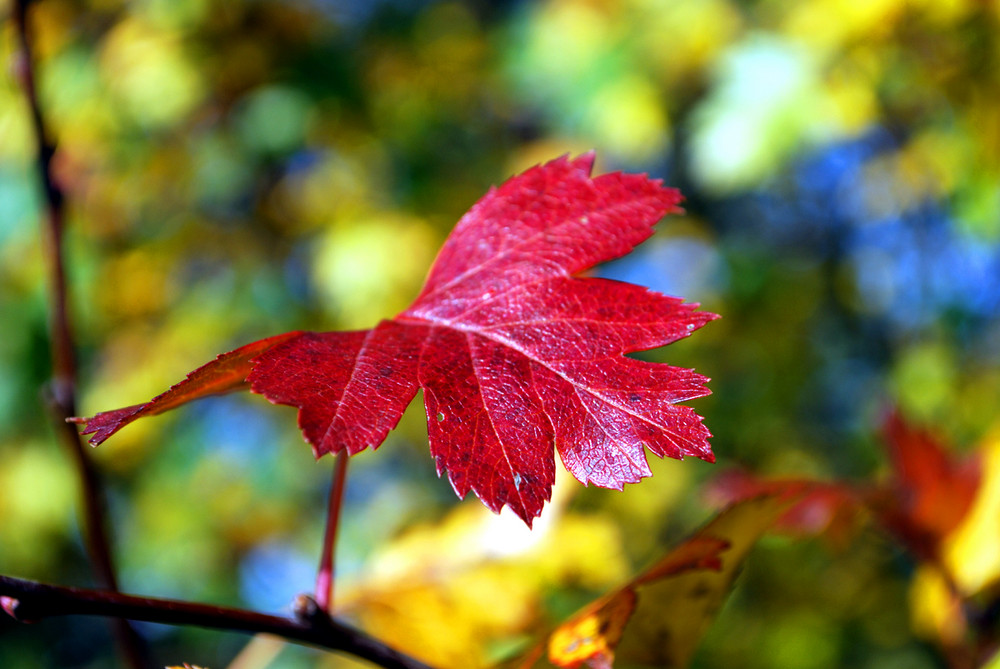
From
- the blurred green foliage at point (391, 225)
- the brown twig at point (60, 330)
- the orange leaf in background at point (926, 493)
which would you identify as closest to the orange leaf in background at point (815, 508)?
the orange leaf in background at point (926, 493)

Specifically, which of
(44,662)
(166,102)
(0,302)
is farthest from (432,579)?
(44,662)

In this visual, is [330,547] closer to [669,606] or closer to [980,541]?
[669,606]

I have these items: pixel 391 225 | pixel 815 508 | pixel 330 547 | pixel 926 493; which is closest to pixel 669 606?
pixel 330 547

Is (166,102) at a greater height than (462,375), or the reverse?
(166,102)

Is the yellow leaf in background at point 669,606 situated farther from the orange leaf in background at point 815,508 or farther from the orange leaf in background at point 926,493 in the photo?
the orange leaf in background at point 926,493

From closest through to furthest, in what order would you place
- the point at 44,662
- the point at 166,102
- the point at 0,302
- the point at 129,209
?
the point at 166,102 < the point at 0,302 < the point at 129,209 < the point at 44,662

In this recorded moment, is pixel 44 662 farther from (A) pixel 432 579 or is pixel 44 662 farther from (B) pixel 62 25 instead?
(A) pixel 432 579

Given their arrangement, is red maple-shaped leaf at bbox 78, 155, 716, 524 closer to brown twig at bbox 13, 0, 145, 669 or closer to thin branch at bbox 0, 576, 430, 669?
thin branch at bbox 0, 576, 430, 669
